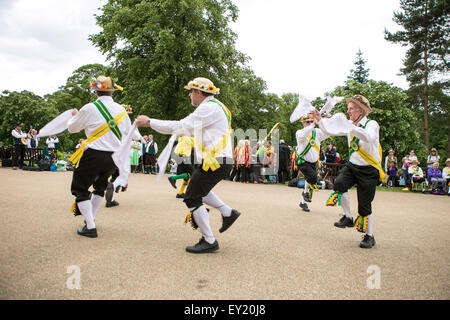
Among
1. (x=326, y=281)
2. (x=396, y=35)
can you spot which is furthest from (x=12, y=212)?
(x=396, y=35)

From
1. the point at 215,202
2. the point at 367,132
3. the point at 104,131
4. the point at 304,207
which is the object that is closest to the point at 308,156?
the point at 304,207

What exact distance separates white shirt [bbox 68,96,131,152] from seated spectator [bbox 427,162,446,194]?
41.9ft

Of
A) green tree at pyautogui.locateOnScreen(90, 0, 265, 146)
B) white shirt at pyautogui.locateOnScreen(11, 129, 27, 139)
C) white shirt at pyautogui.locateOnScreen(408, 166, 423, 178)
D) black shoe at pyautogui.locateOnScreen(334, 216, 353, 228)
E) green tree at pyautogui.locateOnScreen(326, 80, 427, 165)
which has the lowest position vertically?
black shoe at pyautogui.locateOnScreen(334, 216, 353, 228)

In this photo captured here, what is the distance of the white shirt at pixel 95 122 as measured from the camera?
458 centimetres

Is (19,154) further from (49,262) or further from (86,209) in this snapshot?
(49,262)

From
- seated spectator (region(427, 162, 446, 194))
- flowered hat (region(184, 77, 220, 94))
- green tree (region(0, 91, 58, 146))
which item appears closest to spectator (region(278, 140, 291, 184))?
seated spectator (region(427, 162, 446, 194))

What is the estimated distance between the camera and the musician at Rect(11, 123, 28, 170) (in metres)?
15.7

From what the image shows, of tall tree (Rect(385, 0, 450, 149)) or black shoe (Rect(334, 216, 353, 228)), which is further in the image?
tall tree (Rect(385, 0, 450, 149))

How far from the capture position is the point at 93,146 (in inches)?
183

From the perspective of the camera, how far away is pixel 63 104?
Answer: 41.0 metres

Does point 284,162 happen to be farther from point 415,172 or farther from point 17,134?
point 17,134

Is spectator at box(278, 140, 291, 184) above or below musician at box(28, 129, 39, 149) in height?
below

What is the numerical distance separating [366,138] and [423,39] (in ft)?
85.8

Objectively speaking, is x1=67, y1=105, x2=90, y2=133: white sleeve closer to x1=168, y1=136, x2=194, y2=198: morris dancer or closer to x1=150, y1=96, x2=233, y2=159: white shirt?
x1=150, y1=96, x2=233, y2=159: white shirt
